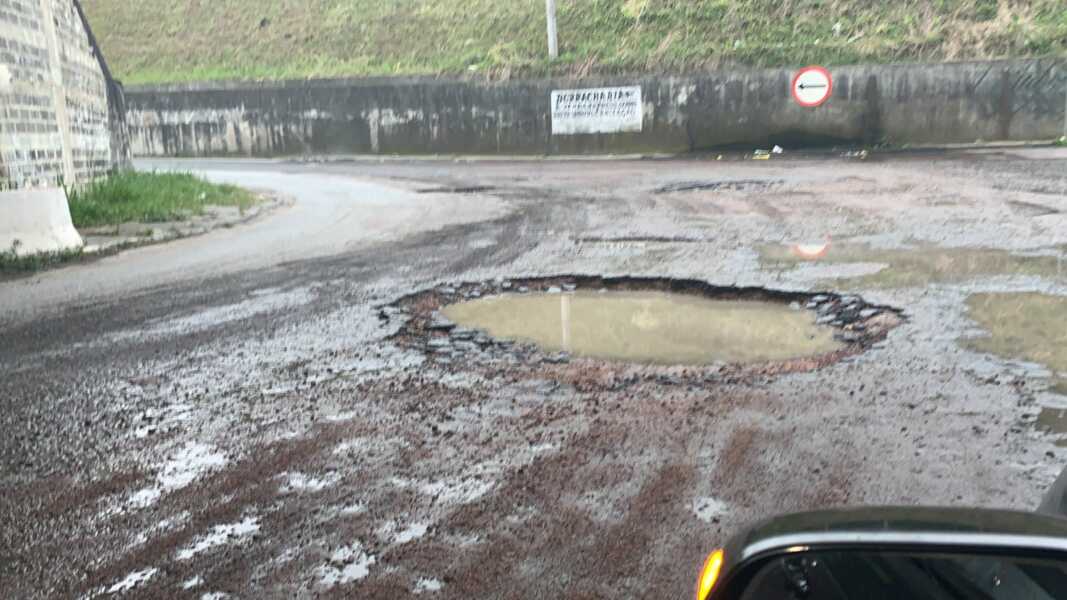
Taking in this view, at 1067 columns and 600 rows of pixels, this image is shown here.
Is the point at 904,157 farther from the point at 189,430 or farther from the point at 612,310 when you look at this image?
the point at 189,430

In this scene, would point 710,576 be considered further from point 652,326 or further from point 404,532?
point 652,326

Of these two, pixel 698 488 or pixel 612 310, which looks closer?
pixel 698 488

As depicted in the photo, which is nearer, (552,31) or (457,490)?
(457,490)

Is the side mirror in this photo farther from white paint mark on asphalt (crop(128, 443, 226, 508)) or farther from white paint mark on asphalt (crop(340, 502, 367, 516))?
white paint mark on asphalt (crop(128, 443, 226, 508))

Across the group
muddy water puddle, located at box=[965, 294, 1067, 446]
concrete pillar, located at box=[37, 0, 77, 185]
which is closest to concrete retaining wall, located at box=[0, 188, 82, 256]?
concrete pillar, located at box=[37, 0, 77, 185]

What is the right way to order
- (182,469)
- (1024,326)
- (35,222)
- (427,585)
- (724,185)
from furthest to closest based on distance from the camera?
(724,185), (35,222), (1024,326), (182,469), (427,585)

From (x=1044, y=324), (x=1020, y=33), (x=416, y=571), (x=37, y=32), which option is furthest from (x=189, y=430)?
(x=1020, y=33)

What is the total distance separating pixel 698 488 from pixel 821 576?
2.57 metres

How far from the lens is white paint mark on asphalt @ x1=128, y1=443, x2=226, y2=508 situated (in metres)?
4.39

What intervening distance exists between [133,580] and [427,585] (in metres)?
1.17

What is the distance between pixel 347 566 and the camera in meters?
3.71

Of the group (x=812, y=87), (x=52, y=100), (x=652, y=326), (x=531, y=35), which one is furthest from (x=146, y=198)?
(x=531, y=35)

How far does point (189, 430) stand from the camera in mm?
5277

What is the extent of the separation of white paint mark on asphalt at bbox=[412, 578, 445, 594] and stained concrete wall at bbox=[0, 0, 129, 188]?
12924 mm
